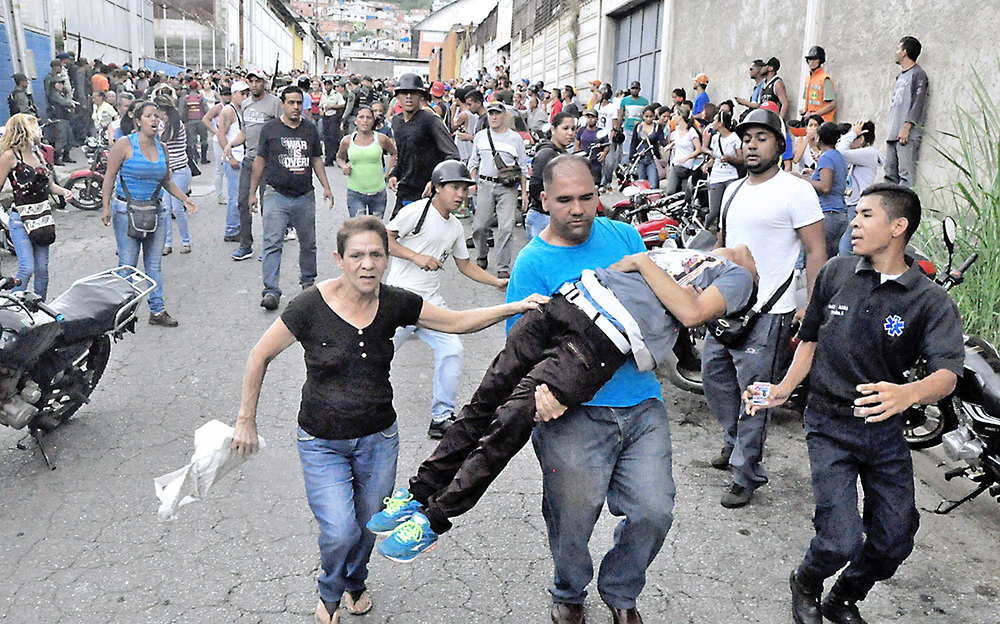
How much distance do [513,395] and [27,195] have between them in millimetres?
6306

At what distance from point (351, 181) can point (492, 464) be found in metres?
7.18

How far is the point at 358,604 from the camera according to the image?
3824 mm

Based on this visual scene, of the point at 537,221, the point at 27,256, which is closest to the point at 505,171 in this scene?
the point at 537,221

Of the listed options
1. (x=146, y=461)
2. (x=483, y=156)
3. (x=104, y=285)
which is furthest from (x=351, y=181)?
(x=146, y=461)

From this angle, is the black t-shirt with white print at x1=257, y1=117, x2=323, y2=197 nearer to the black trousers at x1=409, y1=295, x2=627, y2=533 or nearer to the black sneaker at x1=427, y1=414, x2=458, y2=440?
the black sneaker at x1=427, y1=414, x2=458, y2=440

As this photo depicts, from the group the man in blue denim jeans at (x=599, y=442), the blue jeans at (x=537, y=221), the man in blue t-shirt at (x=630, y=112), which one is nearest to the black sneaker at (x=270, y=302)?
the blue jeans at (x=537, y=221)

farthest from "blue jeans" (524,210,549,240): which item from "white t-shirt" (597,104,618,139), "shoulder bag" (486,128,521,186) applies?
"white t-shirt" (597,104,618,139)

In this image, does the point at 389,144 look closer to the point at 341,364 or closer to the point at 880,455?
the point at 341,364

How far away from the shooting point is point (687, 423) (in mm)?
6277

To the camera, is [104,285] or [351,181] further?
[351,181]

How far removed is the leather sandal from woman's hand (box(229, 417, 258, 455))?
0.76 m

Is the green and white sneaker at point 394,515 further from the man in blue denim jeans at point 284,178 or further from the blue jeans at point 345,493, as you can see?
the man in blue denim jeans at point 284,178

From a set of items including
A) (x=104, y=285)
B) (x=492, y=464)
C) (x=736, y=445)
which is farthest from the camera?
(x=104, y=285)

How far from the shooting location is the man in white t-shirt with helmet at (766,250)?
4.88 m
